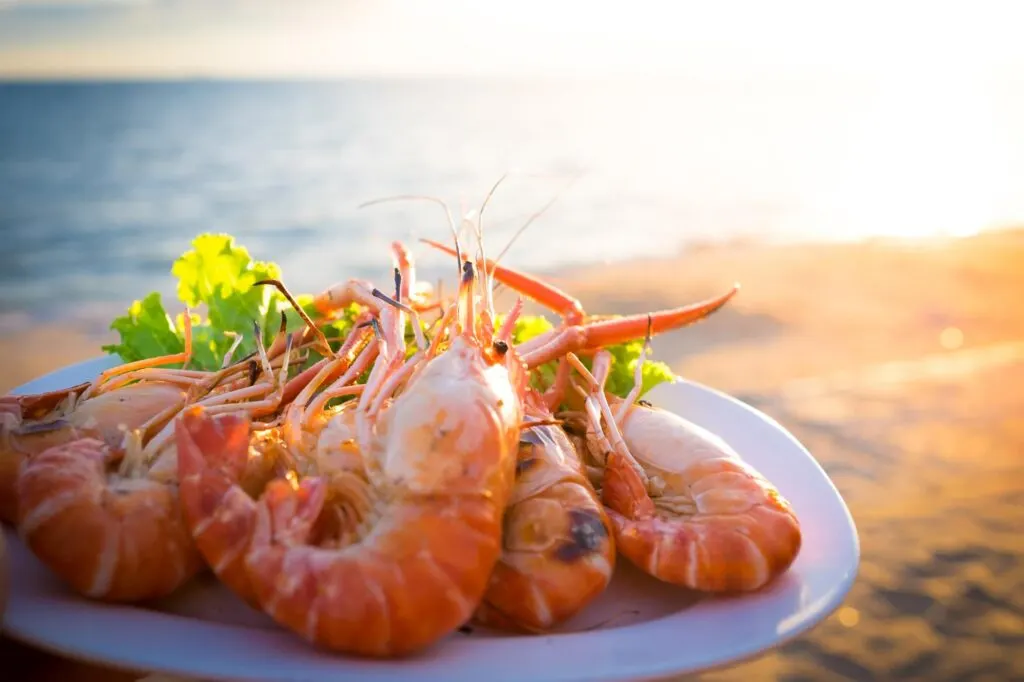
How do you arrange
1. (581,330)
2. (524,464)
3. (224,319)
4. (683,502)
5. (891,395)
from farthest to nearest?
(891,395)
(224,319)
(581,330)
(683,502)
(524,464)

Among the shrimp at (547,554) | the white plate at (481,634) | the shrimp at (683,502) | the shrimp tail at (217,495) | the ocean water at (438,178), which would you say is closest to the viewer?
the white plate at (481,634)

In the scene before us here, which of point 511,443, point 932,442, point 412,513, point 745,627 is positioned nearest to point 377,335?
point 511,443

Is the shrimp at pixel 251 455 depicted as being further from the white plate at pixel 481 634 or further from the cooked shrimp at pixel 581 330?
the cooked shrimp at pixel 581 330

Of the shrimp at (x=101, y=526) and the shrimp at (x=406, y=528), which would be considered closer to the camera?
the shrimp at (x=406, y=528)

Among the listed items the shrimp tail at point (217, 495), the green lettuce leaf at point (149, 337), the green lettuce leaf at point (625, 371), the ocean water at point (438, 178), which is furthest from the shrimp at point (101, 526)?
the green lettuce leaf at point (625, 371)

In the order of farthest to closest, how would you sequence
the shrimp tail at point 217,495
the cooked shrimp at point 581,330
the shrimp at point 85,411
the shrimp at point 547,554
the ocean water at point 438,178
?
the ocean water at point 438,178, the cooked shrimp at point 581,330, the shrimp at point 85,411, the shrimp at point 547,554, the shrimp tail at point 217,495

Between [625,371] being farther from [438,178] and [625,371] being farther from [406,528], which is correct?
[438,178]

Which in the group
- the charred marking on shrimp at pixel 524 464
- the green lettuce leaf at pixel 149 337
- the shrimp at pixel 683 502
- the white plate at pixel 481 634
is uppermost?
the green lettuce leaf at pixel 149 337

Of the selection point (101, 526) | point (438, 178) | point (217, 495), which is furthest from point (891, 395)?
point (438, 178)
